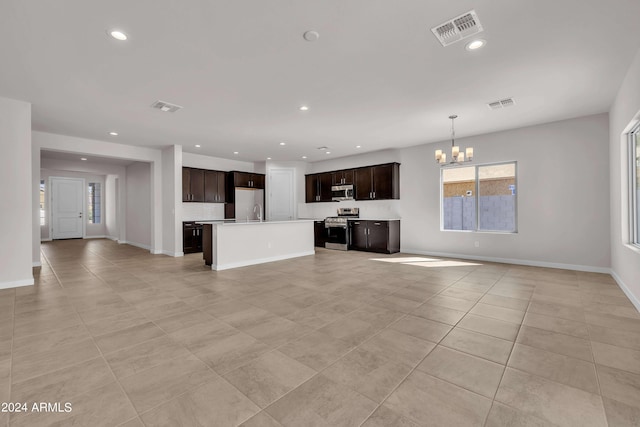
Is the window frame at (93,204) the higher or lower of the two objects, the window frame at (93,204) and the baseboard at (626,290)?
the higher

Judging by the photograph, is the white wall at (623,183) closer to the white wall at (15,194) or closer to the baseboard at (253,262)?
the baseboard at (253,262)

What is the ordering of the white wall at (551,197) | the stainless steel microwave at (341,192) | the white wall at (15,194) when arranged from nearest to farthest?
the white wall at (15,194) < the white wall at (551,197) < the stainless steel microwave at (341,192)

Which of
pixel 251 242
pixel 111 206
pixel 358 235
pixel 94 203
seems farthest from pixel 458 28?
pixel 94 203

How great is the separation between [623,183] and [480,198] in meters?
2.49

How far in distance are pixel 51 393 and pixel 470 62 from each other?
4.61m

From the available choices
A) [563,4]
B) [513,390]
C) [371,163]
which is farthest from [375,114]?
[513,390]

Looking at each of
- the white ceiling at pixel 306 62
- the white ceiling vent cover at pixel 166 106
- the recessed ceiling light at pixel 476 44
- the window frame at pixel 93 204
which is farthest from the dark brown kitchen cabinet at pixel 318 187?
the window frame at pixel 93 204

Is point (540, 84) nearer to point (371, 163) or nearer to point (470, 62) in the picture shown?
point (470, 62)

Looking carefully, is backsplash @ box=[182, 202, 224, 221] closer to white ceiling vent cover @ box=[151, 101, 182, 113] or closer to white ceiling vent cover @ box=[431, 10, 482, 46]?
white ceiling vent cover @ box=[151, 101, 182, 113]

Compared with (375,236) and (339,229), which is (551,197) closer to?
(375,236)


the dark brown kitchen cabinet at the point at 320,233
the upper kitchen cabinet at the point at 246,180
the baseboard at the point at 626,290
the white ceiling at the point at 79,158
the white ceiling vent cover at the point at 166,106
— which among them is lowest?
the baseboard at the point at 626,290

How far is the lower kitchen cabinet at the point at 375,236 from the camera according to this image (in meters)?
7.31

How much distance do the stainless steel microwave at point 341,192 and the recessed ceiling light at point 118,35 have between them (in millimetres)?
6410

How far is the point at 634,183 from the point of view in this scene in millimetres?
3697
